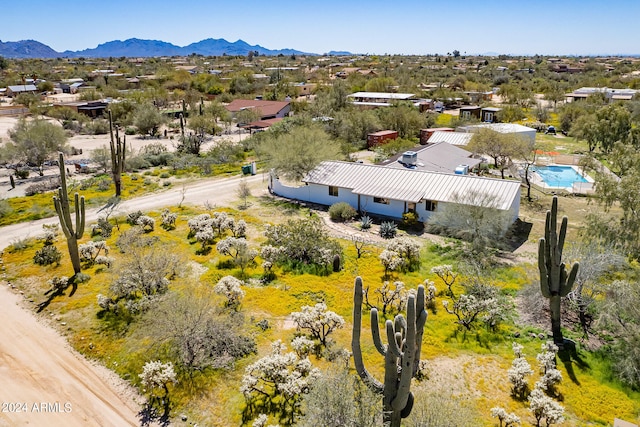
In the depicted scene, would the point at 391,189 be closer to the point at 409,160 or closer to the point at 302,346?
the point at 409,160

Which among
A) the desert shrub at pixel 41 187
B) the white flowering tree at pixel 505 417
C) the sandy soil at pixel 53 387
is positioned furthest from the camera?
the desert shrub at pixel 41 187

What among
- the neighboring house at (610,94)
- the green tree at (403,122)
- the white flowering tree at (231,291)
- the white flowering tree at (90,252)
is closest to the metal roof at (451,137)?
the green tree at (403,122)

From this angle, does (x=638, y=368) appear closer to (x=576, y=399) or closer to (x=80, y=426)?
(x=576, y=399)

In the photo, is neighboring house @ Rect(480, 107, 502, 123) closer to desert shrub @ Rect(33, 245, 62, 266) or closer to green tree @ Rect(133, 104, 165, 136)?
green tree @ Rect(133, 104, 165, 136)

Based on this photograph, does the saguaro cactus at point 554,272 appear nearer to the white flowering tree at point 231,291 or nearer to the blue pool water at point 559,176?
the white flowering tree at point 231,291

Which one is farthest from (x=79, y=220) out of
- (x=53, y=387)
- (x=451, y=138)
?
(x=451, y=138)

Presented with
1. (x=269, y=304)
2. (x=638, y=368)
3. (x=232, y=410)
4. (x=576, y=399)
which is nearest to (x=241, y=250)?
(x=269, y=304)

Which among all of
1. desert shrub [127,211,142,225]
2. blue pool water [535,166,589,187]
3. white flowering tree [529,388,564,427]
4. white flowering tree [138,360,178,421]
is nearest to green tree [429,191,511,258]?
white flowering tree [529,388,564,427]
